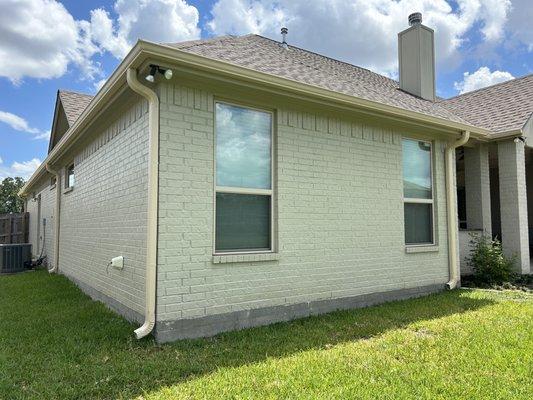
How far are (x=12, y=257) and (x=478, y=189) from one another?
12818 mm

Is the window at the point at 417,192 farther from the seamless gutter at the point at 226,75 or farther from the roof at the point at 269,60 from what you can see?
the roof at the point at 269,60

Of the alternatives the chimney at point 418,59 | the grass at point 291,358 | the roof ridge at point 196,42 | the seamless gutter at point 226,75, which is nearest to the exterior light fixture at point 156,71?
the seamless gutter at point 226,75

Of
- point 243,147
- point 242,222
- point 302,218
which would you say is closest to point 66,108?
point 243,147

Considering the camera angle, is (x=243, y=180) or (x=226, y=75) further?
(x=243, y=180)

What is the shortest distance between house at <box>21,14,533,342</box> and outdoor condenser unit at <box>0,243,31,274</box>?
205 inches

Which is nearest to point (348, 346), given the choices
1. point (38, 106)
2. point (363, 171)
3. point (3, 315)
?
point (363, 171)

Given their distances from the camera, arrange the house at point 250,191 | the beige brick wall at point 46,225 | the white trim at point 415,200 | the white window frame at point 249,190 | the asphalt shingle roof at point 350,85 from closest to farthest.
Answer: the house at point 250,191 < the white window frame at point 249,190 < the asphalt shingle roof at point 350,85 < the white trim at point 415,200 < the beige brick wall at point 46,225

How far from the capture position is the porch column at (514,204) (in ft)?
28.0

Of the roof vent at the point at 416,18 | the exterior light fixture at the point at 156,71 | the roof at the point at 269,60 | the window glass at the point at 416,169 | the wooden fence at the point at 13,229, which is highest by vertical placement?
the roof vent at the point at 416,18

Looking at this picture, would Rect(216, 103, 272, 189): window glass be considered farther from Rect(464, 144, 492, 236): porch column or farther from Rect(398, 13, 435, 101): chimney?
Rect(464, 144, 492, 236): porch column

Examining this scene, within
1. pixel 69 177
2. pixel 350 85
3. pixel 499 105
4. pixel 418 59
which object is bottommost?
pixel 69 177

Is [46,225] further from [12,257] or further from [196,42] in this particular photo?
[196,42]

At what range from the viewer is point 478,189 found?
353 inches

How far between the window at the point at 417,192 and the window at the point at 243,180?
2941 mm
